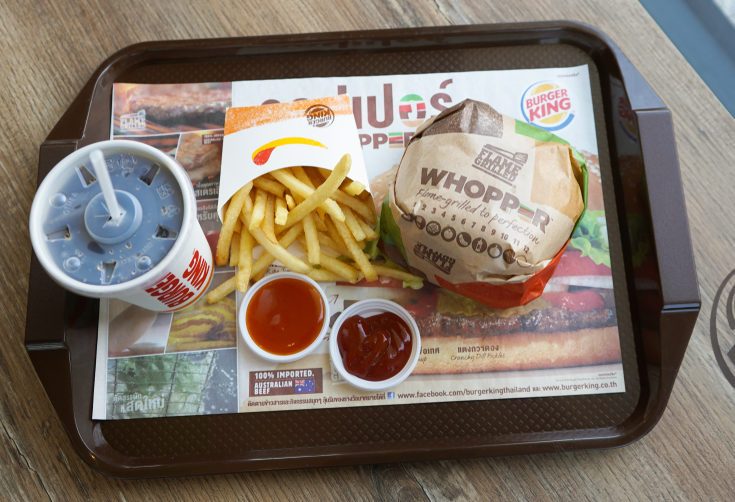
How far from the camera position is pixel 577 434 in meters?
1.23

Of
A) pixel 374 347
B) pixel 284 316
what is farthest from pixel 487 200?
pixel 284 316

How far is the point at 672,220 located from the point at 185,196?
3.10 feet

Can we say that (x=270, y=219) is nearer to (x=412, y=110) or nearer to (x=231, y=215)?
(x=231, y=215)

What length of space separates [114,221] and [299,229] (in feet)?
1.19

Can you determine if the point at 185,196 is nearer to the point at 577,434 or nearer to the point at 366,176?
the point at 366,176

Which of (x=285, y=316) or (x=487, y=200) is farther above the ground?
(x=487, y=200)

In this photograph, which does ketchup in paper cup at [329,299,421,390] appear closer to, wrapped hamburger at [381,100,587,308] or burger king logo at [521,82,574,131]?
wrapped hamburger at [381,100,587,308]

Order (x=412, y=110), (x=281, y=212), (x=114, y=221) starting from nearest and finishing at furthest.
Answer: (x=114, y=221) → (x=281, y=212) → (x=412, y=110)

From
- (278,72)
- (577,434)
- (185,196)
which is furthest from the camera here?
(278,72)

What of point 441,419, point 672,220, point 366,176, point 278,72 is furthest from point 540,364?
point 278,72

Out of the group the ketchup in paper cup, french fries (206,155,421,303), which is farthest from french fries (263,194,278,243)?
the ketchup in paper cup

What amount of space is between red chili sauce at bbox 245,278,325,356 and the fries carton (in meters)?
0.21

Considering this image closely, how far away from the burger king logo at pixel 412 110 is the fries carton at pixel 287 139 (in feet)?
0.45

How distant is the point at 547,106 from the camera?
1.40m
